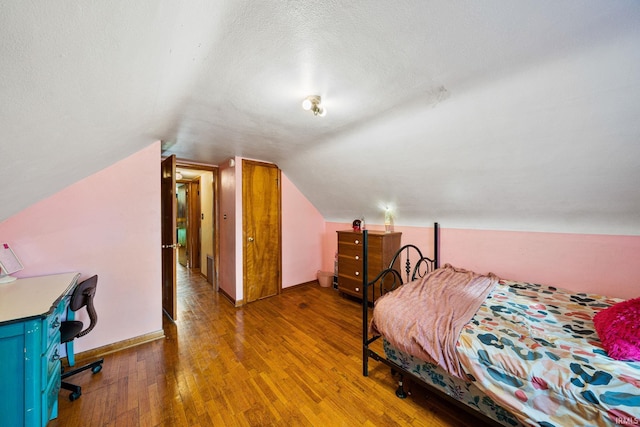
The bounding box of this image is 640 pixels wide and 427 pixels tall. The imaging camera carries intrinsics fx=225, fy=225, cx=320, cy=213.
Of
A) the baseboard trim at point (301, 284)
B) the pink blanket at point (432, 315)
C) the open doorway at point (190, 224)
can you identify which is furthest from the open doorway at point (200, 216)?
the pink blanket at point (432, 315)

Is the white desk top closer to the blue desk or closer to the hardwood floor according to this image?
the blue desk

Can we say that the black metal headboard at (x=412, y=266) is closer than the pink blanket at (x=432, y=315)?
No

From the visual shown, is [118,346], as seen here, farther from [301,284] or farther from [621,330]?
[621,330]

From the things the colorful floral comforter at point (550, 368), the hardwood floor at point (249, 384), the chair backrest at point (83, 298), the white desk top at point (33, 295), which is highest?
the white desk top at point (33, 295)

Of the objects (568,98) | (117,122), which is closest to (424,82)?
(568,98)

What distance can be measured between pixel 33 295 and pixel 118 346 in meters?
1.10

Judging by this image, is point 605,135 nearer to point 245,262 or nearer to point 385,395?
point 385,395

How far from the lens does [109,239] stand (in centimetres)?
234

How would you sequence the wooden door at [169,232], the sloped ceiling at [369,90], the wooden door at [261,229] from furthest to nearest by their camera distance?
the wooden door at [261,229], the wooden door at [169,232], the sloped ceiling at [369,90]

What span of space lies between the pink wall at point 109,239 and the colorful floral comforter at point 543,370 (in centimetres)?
271

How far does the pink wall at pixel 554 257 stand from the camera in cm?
194

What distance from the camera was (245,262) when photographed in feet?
11.4

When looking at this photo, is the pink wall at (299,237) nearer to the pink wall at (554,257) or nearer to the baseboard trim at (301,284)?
the baseboard trim at (301,284)

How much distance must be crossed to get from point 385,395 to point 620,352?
1.39 metres
